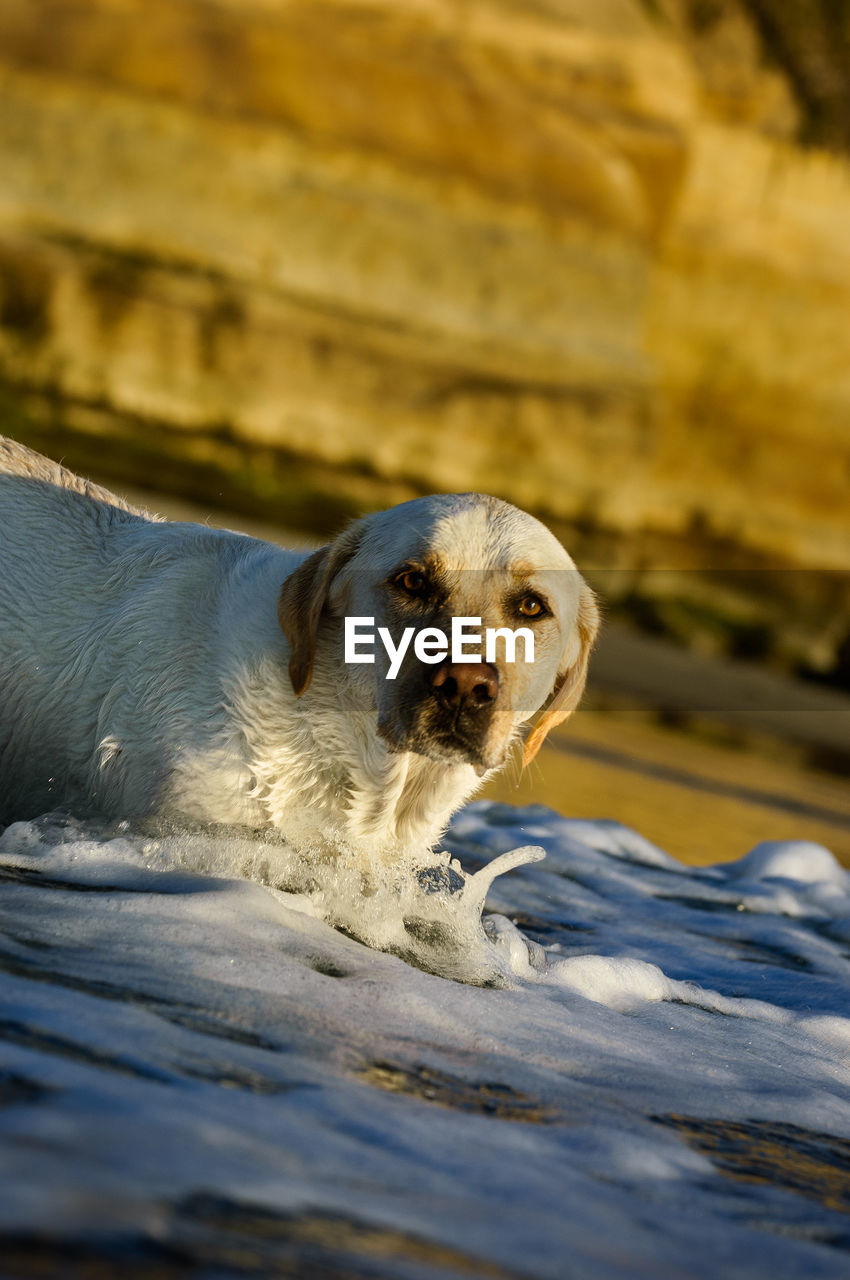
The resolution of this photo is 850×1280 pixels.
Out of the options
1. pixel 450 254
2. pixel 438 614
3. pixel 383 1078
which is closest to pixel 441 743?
pixel 438 614

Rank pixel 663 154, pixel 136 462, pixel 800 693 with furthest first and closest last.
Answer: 1. pixel 663 154
2. pixel 136 462
3. pixel 800 693

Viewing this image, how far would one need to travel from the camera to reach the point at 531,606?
153 inches

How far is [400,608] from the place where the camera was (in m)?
3.73

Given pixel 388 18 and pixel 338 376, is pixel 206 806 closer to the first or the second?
pixel 338 376

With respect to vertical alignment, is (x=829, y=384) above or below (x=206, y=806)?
above

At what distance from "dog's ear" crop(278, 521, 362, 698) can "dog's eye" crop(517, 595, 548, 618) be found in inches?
19.9

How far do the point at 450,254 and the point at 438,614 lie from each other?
21899 mm

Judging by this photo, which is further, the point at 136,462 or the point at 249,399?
the point at 249,399

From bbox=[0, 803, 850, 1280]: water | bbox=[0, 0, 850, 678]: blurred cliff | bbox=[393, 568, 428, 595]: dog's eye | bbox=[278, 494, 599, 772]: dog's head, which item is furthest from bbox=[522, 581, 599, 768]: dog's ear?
bbox=[0, 0, 850, 678]: blurred cliff

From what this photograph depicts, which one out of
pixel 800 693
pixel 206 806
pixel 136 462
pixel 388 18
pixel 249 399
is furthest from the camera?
pixel 388 18

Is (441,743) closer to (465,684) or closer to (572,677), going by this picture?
(465,684)

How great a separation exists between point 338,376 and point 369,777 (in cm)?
2023

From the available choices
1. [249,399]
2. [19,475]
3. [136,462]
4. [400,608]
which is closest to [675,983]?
[400,608]

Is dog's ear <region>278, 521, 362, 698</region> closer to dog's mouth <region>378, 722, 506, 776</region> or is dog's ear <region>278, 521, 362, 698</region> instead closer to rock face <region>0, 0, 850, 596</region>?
dog's mouth <region>378, 722, 506, 776</region>
